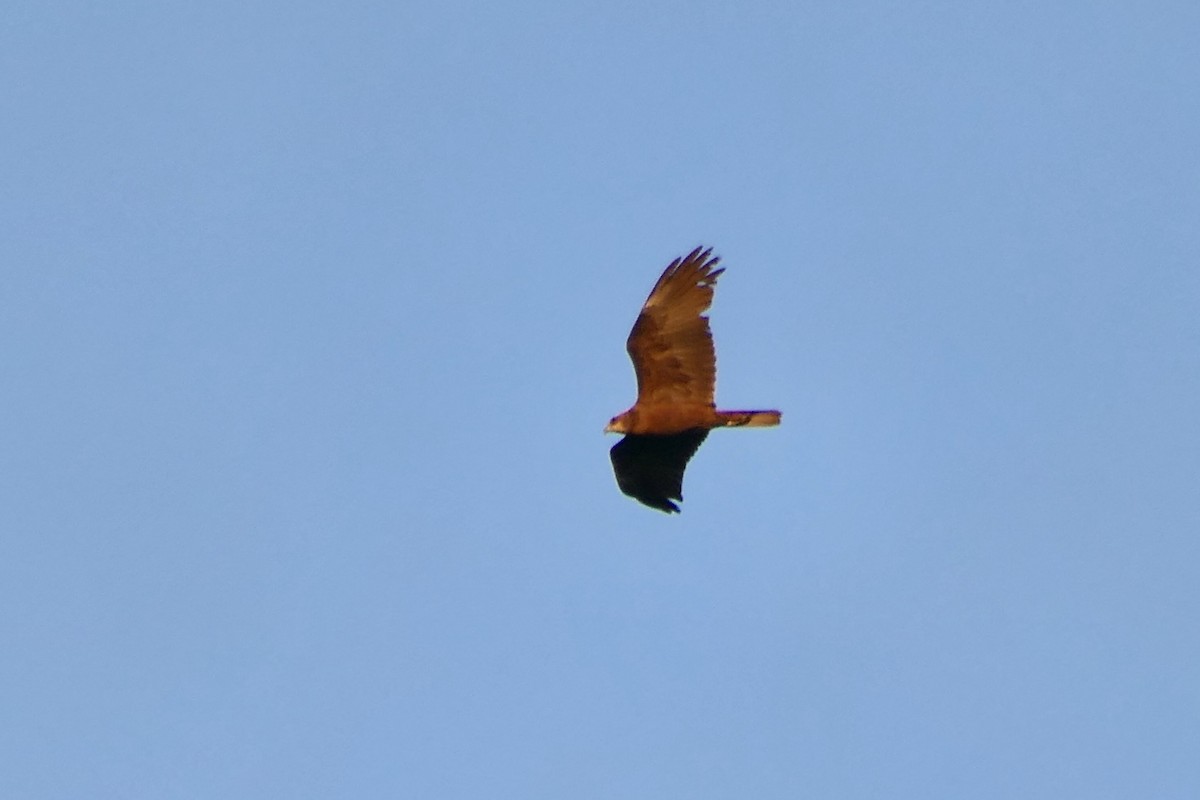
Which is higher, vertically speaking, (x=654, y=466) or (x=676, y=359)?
(x=676, y=359)

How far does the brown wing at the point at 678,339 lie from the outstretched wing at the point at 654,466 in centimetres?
73

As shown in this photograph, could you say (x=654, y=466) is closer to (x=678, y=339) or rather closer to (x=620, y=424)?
(x=620, y=424)

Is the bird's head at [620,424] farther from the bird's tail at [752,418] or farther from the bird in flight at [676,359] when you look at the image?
the bird's tail at [752,418]

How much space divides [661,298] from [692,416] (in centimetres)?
174

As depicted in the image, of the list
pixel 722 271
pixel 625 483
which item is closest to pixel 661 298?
pixel 722 271

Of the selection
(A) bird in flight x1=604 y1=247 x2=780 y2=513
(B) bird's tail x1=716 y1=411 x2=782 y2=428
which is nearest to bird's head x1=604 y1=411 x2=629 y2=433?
(A) bird in flight x1=604 y1=247 x2=780 y2=513

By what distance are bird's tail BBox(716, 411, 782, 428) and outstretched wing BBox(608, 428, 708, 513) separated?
707mm

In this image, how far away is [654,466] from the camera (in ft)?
89.5

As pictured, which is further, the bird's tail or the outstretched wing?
the outstretched wing

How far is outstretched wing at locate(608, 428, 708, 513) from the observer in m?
27.2

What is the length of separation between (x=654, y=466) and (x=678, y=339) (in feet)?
6.37

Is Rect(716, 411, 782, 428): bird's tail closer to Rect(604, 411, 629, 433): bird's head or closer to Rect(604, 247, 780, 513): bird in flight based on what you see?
Rect(604, 247, 780, 513): bird in flight

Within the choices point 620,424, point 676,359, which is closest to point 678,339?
point 676,359

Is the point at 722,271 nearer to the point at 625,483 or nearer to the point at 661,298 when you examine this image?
the point at 661,298
